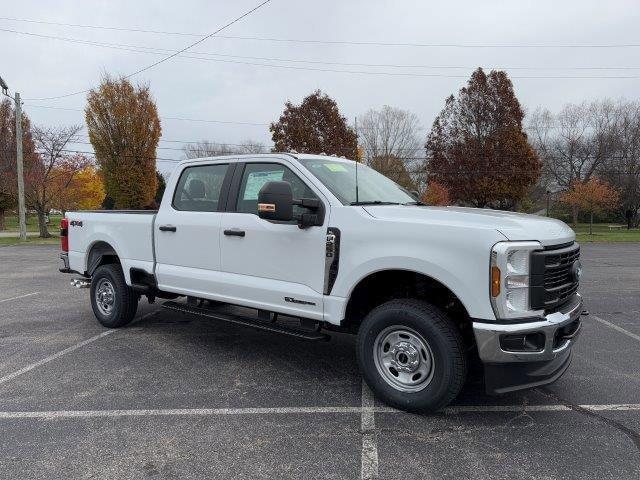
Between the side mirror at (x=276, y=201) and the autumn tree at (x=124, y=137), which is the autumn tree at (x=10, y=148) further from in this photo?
the side mirror at (x=276, y=201)

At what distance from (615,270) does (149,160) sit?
86.4 feet

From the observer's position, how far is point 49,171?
27.0 m

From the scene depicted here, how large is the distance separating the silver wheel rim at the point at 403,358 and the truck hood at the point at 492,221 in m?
0.85

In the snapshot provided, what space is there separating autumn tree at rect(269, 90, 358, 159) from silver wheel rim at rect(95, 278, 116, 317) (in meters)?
22.3

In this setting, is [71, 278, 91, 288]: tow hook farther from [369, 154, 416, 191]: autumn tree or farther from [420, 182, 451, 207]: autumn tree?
[369, 154, 416, 191]: autumn tree

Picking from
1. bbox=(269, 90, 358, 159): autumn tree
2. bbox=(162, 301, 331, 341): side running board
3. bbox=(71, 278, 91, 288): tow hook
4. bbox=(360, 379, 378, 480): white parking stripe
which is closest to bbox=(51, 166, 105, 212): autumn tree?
bbox=(269, 90, 358, 159): autumn tree

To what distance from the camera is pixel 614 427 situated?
141 inches

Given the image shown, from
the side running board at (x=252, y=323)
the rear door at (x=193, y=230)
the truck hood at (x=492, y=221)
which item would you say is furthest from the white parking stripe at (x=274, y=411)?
the rear door at (x=193, y=230)

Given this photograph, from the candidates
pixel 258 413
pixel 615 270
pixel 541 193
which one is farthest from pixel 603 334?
pixel 541 193

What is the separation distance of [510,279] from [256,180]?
2.57 m

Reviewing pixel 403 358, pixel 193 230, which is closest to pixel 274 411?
pixel 403 358

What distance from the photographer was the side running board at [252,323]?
4.38 m

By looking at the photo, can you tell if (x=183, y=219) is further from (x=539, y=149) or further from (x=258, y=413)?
(x=539, y=149)

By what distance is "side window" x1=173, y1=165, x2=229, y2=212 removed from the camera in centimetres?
517
